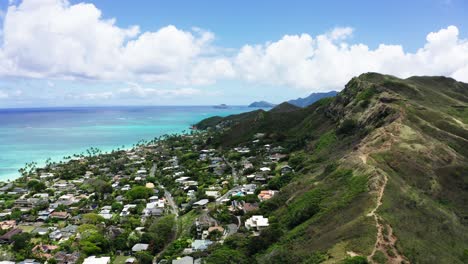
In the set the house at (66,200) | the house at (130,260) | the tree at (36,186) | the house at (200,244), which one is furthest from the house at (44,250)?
the tree at (36,186)

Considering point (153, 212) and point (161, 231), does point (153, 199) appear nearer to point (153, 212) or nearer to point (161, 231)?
point (153, 212)

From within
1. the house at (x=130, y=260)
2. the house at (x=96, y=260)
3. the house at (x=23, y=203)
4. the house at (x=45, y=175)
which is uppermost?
the house at (x=96, y=260)

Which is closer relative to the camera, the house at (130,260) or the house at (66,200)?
the house at (130,260)

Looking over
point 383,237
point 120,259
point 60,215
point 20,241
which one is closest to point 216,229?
point 120,259

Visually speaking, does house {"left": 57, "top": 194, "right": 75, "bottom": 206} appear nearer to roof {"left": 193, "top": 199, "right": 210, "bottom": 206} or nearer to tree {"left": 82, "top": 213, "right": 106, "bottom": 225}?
tree {"left": 82, "top": 213, "right": 106, "bottom": 225}

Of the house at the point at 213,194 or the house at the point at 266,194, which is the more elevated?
the house at the point at 266,194

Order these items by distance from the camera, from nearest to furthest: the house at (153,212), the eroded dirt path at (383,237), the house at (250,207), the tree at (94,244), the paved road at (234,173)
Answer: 1. the eroded dirt path at (383,237)
2. the tree at (94,244)
3. the house at (250,207)
4. the house at (153,212)
5. the paved road at (234,173)

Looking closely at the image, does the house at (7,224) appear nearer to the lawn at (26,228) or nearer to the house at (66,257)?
the lawn at (26,228)
